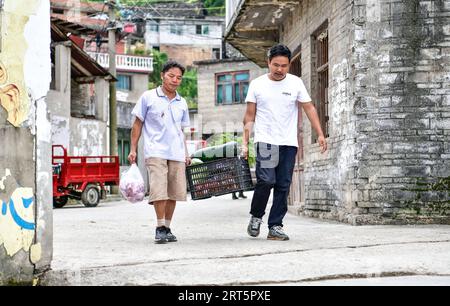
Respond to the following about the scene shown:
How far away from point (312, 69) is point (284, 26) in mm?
2925

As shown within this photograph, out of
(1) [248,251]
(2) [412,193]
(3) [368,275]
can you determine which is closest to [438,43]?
(2) [412,193]

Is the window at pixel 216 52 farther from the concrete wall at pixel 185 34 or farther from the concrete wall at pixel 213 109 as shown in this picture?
the concrete wall at pixel 213 109

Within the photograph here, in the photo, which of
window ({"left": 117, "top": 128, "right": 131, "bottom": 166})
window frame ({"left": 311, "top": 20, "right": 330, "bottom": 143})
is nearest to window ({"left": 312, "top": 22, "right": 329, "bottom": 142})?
window frame ({"left": 311, "top": 20, "right": 330, "bottom": 143})

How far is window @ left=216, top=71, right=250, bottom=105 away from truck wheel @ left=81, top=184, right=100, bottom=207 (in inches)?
799

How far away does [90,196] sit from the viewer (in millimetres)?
19234

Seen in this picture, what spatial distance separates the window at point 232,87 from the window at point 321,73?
87.1 feet

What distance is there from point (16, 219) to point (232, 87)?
35.3 metres

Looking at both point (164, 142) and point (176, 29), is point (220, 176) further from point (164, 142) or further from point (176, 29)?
point (176, 29)

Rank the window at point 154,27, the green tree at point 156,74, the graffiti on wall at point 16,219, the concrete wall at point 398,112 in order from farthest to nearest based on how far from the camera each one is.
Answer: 1. the window at point 154,27
2. the green tree at point 156,74
3. the concrete wall at point 398,112
4. the graffiti on wall at point 16,219

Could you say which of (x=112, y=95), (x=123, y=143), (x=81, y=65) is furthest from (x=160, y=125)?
(x=123, y=143)

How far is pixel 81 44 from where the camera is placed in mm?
32094

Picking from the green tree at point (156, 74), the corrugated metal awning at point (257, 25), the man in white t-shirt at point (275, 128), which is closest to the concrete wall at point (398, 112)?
the man in white t-shirt at point (275, 128)

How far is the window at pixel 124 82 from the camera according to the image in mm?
41125
